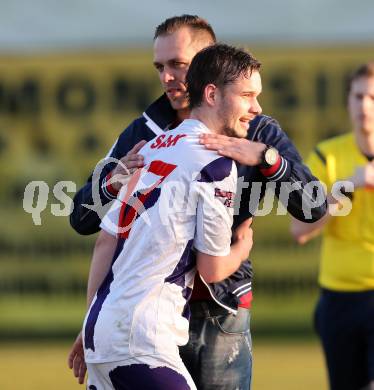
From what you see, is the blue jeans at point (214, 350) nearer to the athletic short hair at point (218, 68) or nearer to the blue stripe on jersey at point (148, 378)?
the blue stripe on jersey at point (148, 378)

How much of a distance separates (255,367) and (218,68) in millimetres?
5194

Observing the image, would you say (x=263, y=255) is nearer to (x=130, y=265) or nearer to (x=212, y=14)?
(x=212, y=14)

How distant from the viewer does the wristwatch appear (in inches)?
139

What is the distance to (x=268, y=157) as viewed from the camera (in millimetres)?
3533

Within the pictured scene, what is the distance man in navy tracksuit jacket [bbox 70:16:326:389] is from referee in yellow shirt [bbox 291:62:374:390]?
1.45 m

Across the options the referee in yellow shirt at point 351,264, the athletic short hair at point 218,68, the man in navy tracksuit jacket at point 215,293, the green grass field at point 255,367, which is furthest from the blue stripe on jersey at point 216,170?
the green grass field at point 255,367

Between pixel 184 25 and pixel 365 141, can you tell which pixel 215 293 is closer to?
pixel 184 25

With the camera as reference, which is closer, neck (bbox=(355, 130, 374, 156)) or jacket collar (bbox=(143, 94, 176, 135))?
jacket collar (bbox=(143, 94, 176, 135))

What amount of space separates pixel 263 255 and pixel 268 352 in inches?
37.0

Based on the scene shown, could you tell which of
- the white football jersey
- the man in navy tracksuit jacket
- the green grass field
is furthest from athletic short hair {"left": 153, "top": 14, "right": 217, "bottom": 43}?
the green grass field

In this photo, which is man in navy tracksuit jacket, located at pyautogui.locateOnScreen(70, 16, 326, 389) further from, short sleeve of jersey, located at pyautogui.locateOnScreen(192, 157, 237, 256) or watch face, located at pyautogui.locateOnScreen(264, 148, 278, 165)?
short sleeve of jersey, located at pyautogui.locateOnScreen(192, 157, 237, 256)

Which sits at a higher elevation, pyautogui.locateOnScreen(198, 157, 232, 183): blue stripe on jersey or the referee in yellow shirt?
pyautogui.locateOnScreen(198, 157, 232, 183): blue stripe on jersey

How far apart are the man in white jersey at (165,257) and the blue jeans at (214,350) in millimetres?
482

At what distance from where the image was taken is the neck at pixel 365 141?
18.2 ft
